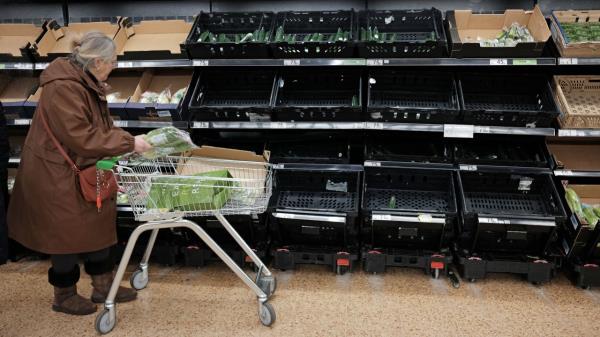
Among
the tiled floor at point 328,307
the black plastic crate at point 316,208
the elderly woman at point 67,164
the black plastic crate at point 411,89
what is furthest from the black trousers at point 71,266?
the black plastic crate at point 411,89

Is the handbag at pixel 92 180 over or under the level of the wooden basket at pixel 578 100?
under

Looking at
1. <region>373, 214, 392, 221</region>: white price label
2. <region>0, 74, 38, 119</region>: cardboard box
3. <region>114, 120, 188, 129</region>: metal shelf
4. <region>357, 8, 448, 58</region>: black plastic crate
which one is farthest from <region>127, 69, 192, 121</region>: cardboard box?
<region>373, 214, 392, 221</region>: white price label

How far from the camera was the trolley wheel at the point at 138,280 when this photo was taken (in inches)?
123

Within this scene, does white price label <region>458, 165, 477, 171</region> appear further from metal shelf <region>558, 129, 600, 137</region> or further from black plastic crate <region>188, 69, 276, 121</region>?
black plastic crate <region>188, 69, 276, 121</region>

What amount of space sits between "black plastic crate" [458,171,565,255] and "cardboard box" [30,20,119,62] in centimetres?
278

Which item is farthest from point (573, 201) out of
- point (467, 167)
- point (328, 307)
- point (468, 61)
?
point (328, 307)

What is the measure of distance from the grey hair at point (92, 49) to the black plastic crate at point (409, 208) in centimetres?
177

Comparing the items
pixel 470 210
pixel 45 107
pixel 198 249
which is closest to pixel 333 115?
pixel 470 210

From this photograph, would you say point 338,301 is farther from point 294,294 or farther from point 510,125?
point 510,125

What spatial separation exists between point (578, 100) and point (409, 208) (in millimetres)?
1356

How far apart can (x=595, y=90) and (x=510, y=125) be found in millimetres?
753

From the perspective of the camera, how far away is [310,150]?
11.5 feet

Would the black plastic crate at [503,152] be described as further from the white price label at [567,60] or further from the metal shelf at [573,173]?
the white price label at [567,60]

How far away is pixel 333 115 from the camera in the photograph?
3.12 meters
